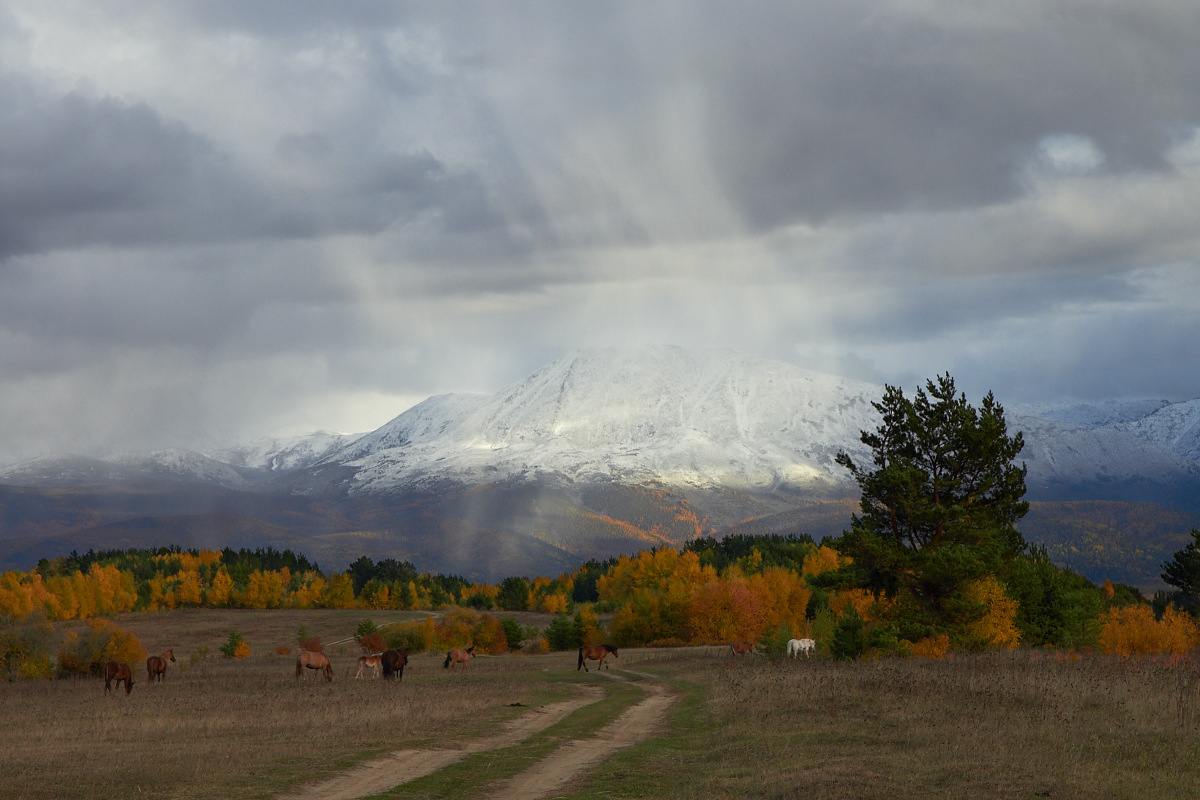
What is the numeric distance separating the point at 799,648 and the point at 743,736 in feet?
111

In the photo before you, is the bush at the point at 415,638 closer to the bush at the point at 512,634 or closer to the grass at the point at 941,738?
the bush at the point at 512,634

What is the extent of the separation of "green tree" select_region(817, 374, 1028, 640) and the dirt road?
736 inches

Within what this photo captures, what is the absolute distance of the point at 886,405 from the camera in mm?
56375

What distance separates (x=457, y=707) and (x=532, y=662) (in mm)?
40000

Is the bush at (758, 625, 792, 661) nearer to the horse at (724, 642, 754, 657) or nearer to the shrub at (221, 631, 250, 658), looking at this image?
the horse at (724, 642, 754, 657)

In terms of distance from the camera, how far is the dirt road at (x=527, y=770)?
23.0 meters

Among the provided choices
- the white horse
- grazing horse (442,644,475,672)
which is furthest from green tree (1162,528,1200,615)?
grazing horse (442,644,475,672)

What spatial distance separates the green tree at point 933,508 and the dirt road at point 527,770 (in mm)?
18685

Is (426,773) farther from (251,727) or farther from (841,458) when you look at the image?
(841,458)

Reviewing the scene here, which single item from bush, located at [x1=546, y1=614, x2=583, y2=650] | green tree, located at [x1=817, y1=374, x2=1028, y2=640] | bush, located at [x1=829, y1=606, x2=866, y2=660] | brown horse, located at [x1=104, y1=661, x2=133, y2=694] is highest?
green tree, located at [x1=817, y1=374, x2=1028, y2=640]

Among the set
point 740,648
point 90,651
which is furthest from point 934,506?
point 90,651

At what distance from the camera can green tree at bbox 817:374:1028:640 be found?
52.0m

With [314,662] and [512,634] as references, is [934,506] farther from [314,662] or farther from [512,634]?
[512,634]

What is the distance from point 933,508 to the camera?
169 ft
